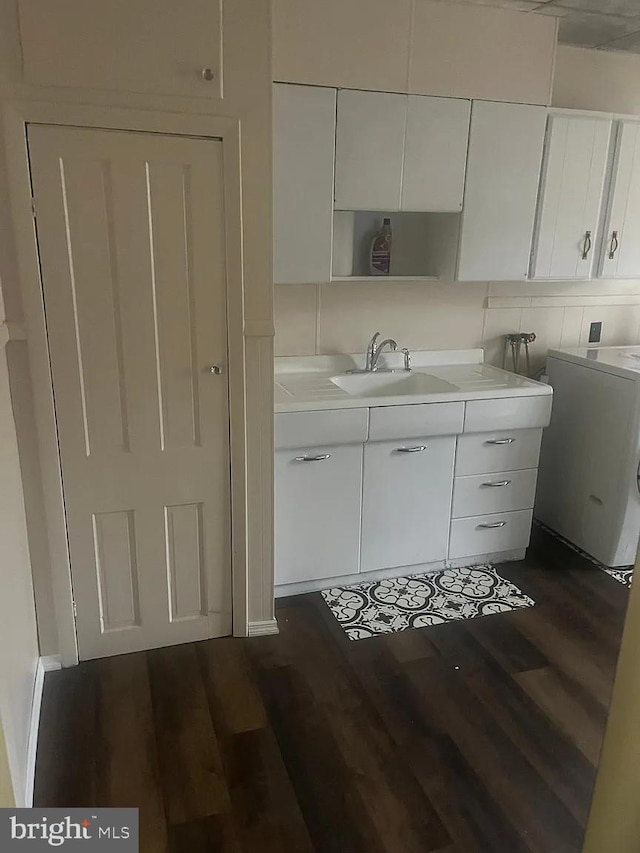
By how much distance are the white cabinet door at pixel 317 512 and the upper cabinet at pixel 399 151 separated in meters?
1.01

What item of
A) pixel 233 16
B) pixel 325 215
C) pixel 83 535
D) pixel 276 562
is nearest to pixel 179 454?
pixel 83 535

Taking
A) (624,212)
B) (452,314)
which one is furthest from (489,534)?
(624,212)

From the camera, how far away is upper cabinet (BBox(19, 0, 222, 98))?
176 cm

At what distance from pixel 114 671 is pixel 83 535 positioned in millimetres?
499

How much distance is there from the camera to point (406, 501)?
2766 mm

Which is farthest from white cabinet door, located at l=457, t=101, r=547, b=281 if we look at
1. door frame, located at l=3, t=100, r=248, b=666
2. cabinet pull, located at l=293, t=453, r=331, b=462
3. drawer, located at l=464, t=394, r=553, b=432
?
door frame, located at l=3, t=100, r=248, b=666

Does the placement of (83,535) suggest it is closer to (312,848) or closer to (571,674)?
(312,848)

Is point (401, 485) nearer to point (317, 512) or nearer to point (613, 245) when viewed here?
point (317, 512)

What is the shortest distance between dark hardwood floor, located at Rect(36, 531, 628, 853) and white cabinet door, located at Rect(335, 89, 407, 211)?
5.49 feet

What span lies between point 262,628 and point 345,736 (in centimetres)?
61

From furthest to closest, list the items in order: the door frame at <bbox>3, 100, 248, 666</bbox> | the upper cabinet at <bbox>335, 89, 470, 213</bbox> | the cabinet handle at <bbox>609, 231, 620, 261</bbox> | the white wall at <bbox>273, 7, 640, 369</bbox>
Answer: the cabinet handle at <bbox>609, 231, 620, 261</bbox> < the upper cabinet at <bbox>335, 89, 470, 213</bbox> < the white wall at <bbox>273, 7, 640, 369</bbox> < the door frame at <bbox>3, 100, 248, 666</bbox>

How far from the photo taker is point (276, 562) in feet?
8.74

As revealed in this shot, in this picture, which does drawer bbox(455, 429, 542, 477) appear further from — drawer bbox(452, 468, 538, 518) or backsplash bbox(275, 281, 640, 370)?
backsplash bbox(275, 281, 640, 370)

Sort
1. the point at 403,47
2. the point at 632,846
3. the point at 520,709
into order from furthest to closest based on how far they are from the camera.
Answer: the point at 403,47 → the point at 520,709 → the point at 632,846
